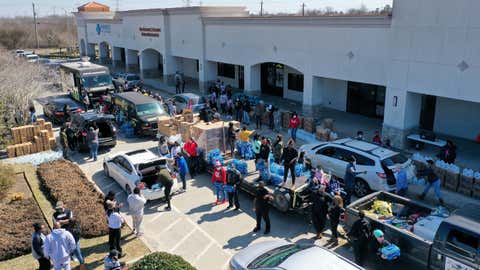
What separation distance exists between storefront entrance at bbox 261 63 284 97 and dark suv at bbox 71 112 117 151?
1421 centimetres

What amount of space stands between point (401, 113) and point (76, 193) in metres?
13.9

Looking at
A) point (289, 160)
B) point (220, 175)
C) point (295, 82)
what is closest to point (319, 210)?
point (289, 160)

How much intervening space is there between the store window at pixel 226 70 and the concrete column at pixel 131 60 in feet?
49.9

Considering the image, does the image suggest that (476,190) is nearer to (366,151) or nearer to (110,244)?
(366,151)

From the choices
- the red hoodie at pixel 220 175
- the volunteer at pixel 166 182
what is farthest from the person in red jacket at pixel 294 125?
the volunteer at pixel 166 182

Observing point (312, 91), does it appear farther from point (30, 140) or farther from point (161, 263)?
point (161, 263)

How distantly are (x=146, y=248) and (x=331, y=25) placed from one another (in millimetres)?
15428

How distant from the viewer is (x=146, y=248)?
11117mm

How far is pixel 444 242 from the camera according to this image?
8.86 metres

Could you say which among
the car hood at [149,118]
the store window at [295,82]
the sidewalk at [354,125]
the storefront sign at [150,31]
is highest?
the storefront sign at [150,31]

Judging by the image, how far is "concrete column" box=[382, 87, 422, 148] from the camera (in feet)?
60.2

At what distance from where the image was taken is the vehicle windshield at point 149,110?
2203 centimetres

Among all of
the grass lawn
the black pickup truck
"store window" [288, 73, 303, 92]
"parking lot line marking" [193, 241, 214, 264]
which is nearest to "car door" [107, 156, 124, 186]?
the grass lawn

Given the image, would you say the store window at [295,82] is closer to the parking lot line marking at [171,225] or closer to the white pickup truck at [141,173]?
the white pickup truck at [141,173]
